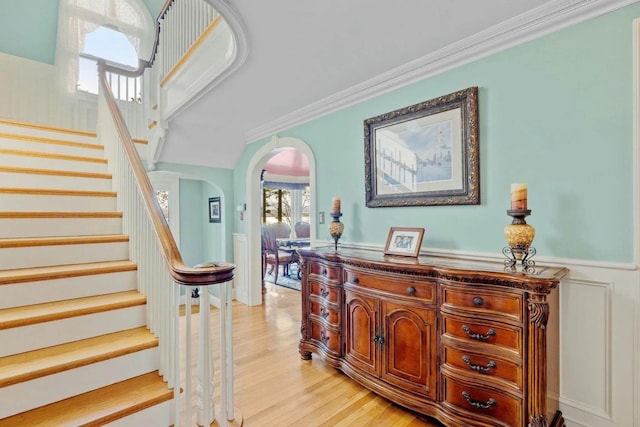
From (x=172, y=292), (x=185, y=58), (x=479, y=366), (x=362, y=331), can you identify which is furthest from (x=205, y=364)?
(x=185, y=58)

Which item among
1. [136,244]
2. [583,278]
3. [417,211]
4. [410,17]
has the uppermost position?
[410,17]

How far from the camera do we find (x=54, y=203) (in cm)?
235

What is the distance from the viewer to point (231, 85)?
9.03 feet

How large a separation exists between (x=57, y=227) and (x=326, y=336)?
2.32m

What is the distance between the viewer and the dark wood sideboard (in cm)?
148

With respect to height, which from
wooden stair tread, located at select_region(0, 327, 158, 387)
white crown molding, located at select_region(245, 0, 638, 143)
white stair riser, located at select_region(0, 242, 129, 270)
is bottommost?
wooden stair tread, located at select_region(0, 327, 158, 387)

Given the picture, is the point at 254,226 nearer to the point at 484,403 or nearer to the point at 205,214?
the point at 205,214

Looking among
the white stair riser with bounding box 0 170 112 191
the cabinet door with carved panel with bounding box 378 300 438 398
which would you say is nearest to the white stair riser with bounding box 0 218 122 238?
the white stair riser with bounding box 0 170 112 191

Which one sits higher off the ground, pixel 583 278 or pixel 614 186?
pixel 614 186

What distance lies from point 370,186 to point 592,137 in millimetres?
1533

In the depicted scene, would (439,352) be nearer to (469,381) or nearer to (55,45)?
(469,381)

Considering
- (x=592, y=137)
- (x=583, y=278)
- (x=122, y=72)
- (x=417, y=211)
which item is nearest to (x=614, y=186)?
(x=592, y=137)

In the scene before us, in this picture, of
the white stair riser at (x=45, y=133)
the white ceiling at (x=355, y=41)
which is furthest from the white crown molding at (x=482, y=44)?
the white stair riser at (x=45, y=133)

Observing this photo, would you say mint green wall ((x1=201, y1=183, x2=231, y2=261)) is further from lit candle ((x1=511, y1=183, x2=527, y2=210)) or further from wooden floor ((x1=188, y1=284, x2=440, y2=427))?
lit candle ((x1=511, y1=183, x2=527, y2=210))
